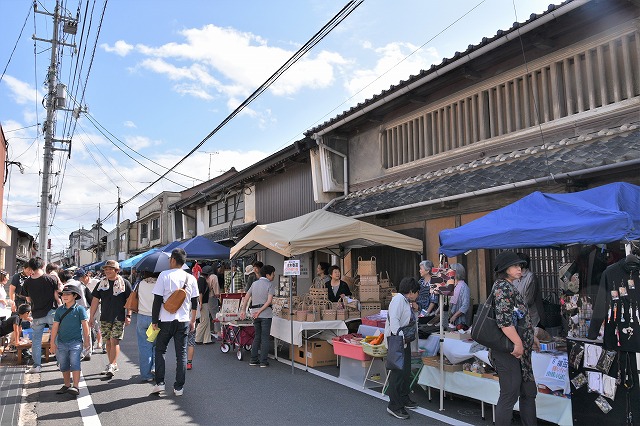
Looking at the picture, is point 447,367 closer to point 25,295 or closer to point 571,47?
point 571,47

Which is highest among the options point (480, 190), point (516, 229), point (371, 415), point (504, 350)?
point (480, 190)

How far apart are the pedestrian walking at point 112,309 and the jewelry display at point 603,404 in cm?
665

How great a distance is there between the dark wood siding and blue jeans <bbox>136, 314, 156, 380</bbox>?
22.1ft

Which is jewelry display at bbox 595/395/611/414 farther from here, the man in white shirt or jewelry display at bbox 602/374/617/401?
the man in white shirt

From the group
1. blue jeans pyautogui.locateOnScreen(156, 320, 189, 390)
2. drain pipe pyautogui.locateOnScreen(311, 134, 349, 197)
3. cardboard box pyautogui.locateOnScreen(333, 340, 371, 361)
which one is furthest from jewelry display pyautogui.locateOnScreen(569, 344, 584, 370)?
drain pipe pyautogui.locateOnScreen(311, 134, 349, 197)

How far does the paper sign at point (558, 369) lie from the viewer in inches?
199

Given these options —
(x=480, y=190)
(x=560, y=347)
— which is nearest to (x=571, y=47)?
(x=480, y=190)

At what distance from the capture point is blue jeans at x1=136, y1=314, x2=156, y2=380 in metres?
7.44

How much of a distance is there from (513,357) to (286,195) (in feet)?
37.8

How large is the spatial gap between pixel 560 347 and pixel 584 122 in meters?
3.53

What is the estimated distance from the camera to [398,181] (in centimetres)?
1052

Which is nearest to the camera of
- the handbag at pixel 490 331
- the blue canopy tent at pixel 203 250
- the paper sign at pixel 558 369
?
the handbag at pixel 490 331

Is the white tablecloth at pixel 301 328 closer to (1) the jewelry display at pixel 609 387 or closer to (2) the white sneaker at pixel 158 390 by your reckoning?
(2) the white sneaker at pixel 158 390

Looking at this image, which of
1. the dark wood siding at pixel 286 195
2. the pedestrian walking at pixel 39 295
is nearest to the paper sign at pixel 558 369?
the pedestrian walking at pixel 39 295
